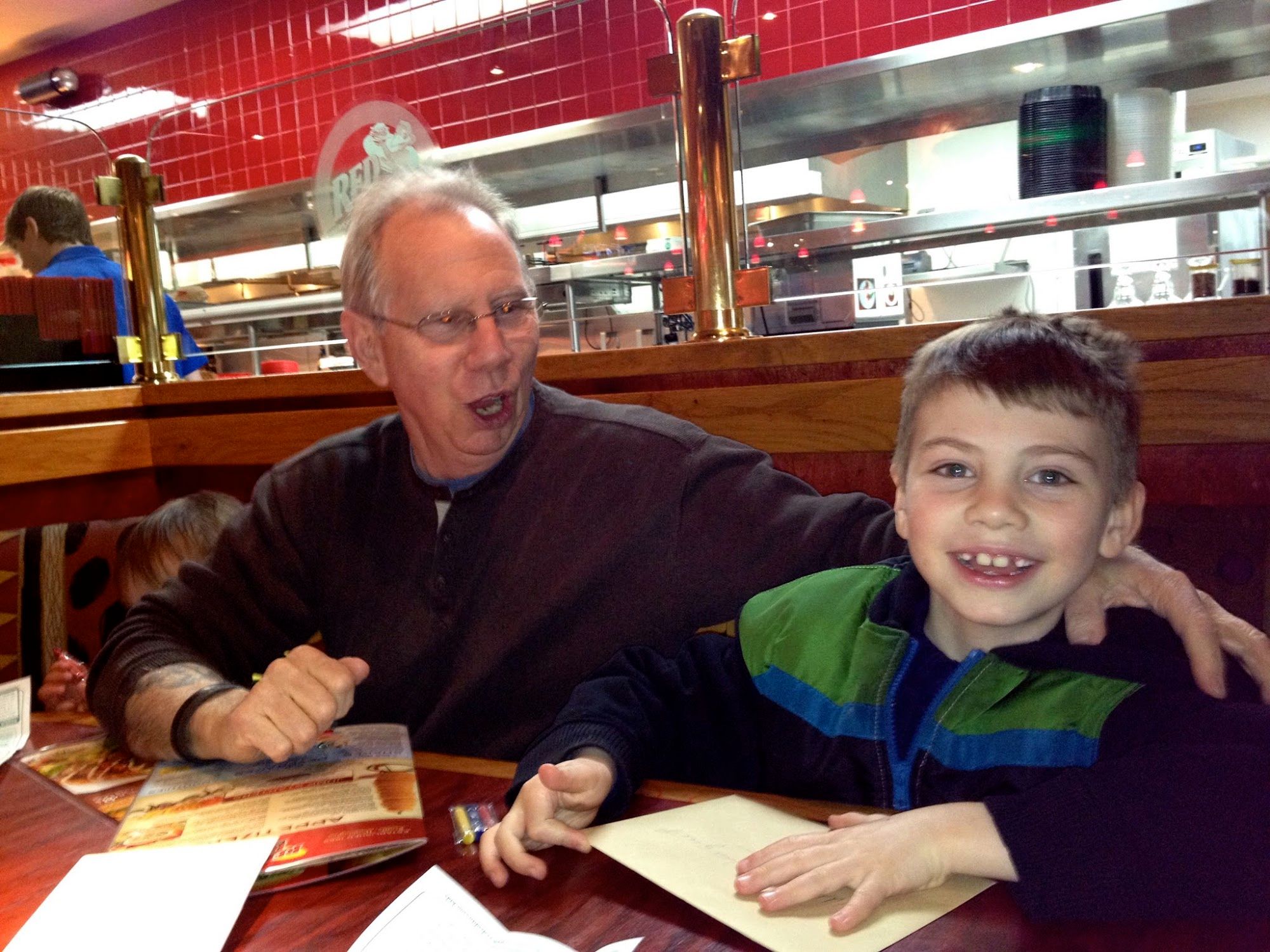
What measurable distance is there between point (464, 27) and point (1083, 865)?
2482 millimetres

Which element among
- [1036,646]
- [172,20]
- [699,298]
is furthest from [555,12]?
[172,20]

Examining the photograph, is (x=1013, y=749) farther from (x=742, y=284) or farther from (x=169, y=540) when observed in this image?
(x=169, y=540)

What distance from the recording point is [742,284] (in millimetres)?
1922

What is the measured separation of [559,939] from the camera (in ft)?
2.57

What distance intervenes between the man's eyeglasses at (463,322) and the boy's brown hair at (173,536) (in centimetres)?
65

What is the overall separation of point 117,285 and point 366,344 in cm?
160

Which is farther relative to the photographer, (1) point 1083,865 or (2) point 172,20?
(2) point 172,20

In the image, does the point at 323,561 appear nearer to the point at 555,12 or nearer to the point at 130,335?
the point at 555,12

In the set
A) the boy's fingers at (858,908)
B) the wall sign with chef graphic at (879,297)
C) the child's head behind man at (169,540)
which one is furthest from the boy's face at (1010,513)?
the child's head behind man at (169,540)

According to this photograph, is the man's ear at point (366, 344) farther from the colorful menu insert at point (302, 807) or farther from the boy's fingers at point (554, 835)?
the boy's fingers at point (554, 835)

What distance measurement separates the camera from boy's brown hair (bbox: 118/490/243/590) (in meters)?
2.04

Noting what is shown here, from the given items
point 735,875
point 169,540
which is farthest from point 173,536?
point 735,875

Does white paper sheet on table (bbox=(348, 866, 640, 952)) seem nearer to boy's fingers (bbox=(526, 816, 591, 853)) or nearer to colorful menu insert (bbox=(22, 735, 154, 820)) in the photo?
boy's fingers (bbox=(526, 816, 591, 853))

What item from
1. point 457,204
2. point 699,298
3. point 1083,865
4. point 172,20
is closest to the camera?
point 1083,865
